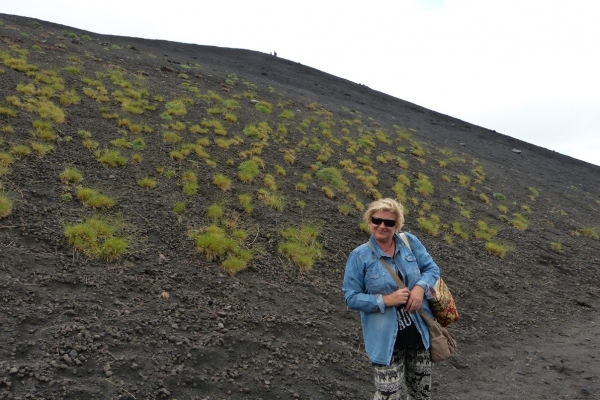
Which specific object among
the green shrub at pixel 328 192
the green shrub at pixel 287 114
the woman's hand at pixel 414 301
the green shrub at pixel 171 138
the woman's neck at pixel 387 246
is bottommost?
the green shrub at pixel 328 192

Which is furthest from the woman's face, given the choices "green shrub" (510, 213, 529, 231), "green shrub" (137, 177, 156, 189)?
"green shrub" (510, 213, 529, 231)

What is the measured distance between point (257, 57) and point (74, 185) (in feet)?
101

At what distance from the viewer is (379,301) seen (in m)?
3.57

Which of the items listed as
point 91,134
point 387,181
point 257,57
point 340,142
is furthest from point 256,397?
point 257,57

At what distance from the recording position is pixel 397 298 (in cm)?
355

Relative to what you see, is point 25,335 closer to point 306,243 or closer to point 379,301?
point 379,301

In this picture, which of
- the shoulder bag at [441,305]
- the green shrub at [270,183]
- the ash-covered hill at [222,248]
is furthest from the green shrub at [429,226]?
the shoulder bag at [441,305]

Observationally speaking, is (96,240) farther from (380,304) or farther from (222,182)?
(380,304)

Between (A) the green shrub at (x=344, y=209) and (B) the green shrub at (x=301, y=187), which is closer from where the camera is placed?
(A) the green shrub at (x=344, y=209)

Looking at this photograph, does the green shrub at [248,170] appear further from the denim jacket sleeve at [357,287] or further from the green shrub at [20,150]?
the denim jacket sleeve at [357,287]

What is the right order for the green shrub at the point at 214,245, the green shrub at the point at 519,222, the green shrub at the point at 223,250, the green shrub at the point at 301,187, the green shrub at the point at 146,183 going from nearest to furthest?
the green shrub at the point at 223,250
the green shrub at the point at 214,245
the green shrub at the point at 146,183
the green shrub at the point at 301,187
the green shrub at the point at 519,222

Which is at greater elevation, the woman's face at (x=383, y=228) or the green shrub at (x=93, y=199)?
the woman's face at (x=383, y=228)

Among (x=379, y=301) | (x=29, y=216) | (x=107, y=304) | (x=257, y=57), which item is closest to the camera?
(x=379, y=301)

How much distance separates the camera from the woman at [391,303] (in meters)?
3.62
